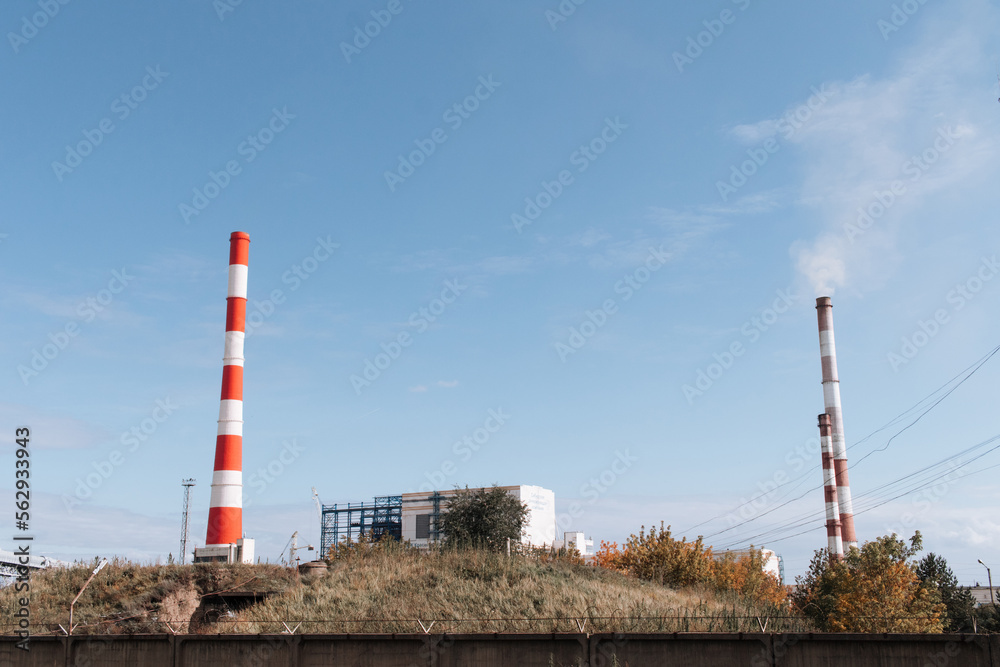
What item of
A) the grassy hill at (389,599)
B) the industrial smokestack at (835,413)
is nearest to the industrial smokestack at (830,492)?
the industrial smokestack at (835,413)

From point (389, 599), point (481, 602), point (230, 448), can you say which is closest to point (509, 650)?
point (481, 602)

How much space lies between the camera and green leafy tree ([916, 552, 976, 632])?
58.3 m

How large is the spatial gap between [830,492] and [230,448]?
4150cm

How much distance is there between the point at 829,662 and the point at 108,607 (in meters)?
22.6

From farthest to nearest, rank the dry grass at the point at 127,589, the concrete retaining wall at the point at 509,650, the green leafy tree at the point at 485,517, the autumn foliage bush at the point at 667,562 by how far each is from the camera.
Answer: the green leafy tree at the point at 485,517, the autumn foliage bush at the point at 667,562, the dry grass at the point at 127,589, the concrete retaining wall at the point at 509,650

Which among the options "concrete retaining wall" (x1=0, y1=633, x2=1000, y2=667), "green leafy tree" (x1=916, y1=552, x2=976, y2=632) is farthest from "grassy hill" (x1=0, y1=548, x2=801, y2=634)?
"green leafy tree" (x1=916, y1=552, x2=976, y2=632)

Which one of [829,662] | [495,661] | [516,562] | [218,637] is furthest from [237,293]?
[829,662]

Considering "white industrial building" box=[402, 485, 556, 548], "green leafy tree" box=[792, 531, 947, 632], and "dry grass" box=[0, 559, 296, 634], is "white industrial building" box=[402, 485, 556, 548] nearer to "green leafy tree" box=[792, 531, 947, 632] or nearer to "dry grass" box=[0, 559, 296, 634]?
"green leafy tree" box=[792, 531, 947, 632]

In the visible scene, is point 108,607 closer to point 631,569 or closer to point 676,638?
point 676,638

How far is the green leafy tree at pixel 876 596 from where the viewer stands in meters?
36.1

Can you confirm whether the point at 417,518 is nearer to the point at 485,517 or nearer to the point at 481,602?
the point at 485,517

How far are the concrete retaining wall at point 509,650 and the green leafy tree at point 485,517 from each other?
90.9ft

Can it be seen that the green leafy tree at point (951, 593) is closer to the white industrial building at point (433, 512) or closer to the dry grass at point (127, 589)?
the white industrial building at point (433, 512)

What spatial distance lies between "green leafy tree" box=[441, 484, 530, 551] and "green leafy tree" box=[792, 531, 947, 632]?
16893 mm
